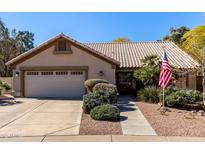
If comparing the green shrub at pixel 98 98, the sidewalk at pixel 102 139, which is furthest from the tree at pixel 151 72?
the sidewalk at pixel 102 139

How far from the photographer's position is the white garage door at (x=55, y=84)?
20.4 meters

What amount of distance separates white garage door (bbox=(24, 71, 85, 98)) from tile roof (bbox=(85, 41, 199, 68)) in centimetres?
379

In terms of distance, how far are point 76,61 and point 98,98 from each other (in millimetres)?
7746

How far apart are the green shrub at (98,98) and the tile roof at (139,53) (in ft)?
25.1

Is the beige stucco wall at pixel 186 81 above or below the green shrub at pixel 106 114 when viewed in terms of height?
above

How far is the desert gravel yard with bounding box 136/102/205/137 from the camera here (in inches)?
362

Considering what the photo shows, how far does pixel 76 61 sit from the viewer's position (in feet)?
66.7

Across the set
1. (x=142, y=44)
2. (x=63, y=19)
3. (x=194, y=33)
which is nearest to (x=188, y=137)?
(x=63, y=19)

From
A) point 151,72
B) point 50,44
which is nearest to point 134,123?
point 151,72

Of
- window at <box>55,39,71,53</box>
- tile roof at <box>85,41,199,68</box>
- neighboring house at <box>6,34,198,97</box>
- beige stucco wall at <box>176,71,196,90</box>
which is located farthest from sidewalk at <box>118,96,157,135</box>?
beige stucco wall at <box>176,71,196,90</box>

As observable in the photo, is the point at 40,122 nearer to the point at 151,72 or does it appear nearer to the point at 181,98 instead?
the point at 181,98

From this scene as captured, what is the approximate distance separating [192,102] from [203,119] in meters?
3.38

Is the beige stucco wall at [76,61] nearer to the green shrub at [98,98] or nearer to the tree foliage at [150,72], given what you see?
the tree foliage at [150,72]
